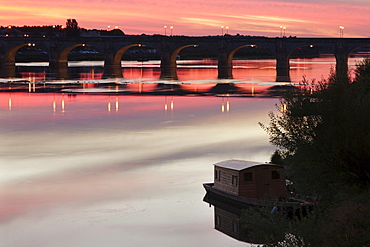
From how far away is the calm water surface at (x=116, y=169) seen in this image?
26.9 metres

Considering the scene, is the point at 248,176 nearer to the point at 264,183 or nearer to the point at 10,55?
the point at 264,183

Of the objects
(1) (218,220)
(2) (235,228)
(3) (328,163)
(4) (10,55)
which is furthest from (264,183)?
(4) (10,55)

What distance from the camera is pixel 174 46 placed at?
168625mm

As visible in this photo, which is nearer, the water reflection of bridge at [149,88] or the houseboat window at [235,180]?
the houseboat window at [235,180]

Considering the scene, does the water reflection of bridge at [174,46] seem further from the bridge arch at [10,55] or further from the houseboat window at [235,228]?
the houseboat window at [235,228]

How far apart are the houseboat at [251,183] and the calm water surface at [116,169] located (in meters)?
1.59

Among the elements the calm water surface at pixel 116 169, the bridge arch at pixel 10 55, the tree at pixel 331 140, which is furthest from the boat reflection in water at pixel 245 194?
the bridge arch at pixel 10 55

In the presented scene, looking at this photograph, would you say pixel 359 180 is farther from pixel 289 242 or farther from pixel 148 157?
pixel 148 157

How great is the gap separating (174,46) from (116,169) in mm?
132286

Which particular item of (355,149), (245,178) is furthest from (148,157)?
(355,149)

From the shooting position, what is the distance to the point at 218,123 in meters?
60.3

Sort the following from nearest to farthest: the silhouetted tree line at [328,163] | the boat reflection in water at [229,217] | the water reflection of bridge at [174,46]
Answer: the silhouetted tree line at [328,163], the boat reflection in water at [229,217], the water reflection of bridge at [174,46]

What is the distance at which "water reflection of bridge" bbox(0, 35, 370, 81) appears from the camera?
153625 millimetres

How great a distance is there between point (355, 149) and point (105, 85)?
85.4 m
